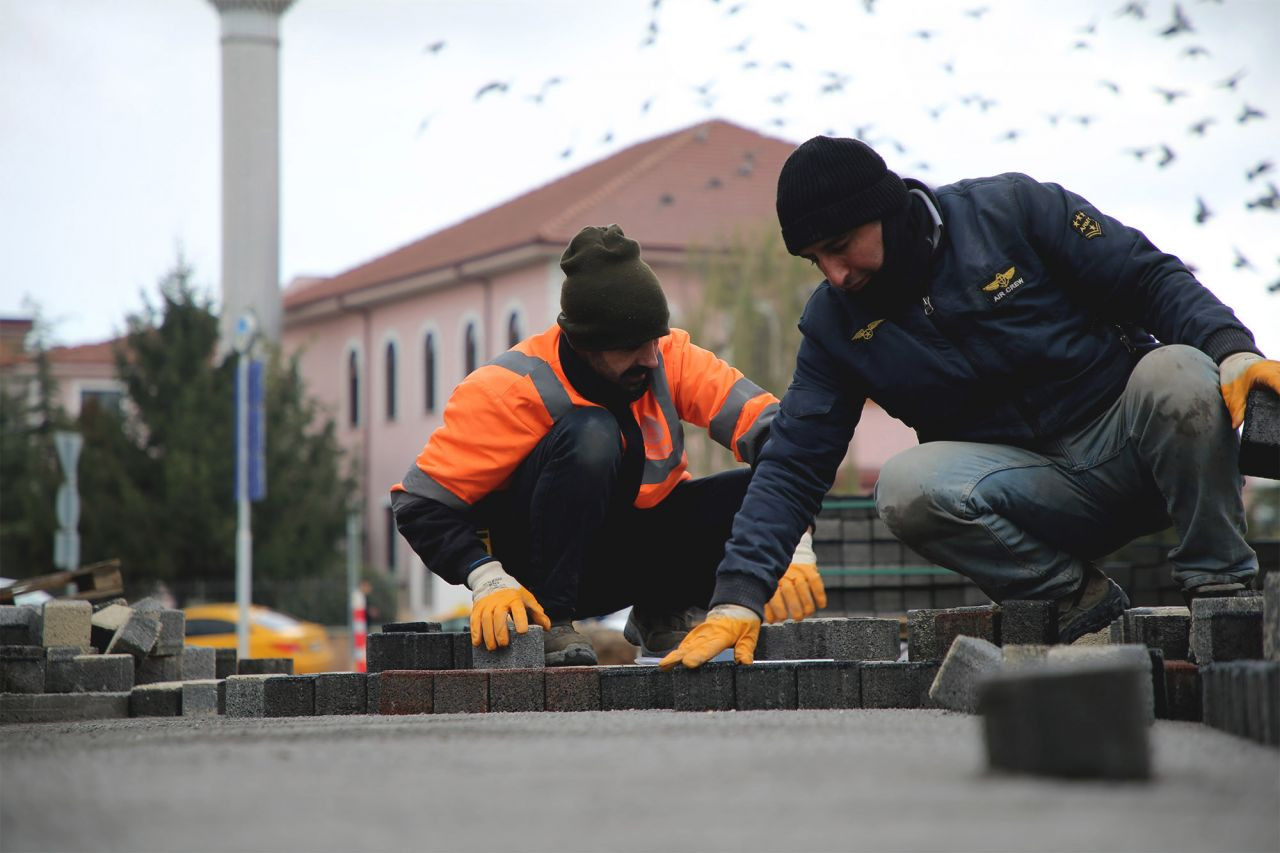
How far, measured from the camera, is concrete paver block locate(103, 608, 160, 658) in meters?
6.39

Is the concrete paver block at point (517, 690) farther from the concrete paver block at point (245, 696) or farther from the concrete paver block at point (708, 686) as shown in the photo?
the concrete paver block at point (245, 696)

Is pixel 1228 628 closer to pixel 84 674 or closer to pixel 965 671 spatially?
pixel 965 671

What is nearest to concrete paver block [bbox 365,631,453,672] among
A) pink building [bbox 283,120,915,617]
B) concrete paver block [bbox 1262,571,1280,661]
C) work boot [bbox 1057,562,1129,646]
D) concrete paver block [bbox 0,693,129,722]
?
concrete paver block [bbox 0,693,129,722]

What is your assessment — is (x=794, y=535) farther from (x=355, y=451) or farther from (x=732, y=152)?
(x=355, y=451)

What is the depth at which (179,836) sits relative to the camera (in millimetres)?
2312

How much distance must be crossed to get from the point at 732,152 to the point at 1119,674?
39181mm

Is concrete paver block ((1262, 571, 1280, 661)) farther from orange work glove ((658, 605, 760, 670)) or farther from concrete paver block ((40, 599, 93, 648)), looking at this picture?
concrete paver block ((40, 599, 93, 648))

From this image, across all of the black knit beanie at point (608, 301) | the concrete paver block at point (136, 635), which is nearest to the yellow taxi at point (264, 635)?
the concrete paver block at point (136, 635)

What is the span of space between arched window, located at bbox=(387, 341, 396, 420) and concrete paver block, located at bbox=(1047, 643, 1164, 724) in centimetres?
4016

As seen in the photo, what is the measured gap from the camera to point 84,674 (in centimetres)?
595

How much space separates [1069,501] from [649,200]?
3422cm

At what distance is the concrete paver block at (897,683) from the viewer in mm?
4363

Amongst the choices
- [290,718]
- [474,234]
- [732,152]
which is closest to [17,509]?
[474,234]

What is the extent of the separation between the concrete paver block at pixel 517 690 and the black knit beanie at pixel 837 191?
1428mm
